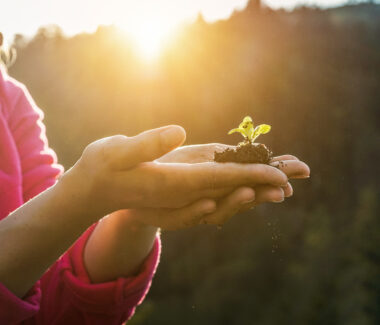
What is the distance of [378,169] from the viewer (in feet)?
32.9

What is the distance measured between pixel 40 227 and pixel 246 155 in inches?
33.1

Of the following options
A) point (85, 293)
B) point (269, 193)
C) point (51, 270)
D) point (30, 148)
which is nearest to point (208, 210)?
point (269, 193)

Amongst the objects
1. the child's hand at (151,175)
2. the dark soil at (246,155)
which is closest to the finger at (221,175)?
the child's hand at (151,175)

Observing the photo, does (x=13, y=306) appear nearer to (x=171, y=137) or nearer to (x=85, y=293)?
(x=85, y=293)

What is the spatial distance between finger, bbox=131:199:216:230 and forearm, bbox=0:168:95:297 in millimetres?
229

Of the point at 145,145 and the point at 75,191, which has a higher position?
the point at 145,145

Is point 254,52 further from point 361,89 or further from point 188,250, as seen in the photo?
point 188,250

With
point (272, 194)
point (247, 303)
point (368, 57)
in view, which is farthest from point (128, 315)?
point (368, 57)

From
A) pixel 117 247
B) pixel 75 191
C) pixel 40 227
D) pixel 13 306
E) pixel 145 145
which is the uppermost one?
pixel 145 145

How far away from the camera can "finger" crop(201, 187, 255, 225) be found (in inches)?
56.4

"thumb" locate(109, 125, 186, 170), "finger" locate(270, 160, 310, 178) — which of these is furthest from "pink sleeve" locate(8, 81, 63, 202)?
"finger" locate(270, 160, 310, 178)

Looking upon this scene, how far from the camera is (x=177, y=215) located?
60.8 inches

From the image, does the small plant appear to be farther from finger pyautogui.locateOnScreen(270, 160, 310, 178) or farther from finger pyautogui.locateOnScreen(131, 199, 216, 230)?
finger pyautogui.locateOnScreen(131, 199, 216, 230)

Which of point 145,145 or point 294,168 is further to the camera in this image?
point 294,168
